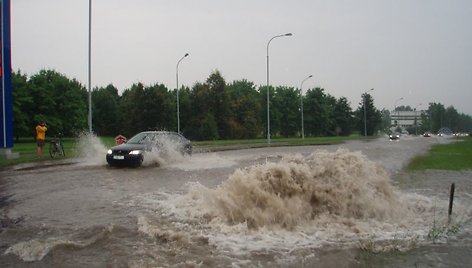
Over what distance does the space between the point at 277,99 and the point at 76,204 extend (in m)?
83.5

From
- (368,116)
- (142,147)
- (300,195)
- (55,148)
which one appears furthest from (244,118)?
(300,195)

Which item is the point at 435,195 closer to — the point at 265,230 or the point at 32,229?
the point at 265,230

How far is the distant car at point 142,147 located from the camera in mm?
17016

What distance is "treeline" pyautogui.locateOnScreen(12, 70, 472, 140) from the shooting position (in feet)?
182

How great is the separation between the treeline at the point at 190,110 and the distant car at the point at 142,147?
27389 mm

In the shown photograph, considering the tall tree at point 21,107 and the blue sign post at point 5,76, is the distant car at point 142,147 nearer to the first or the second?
the blue sign post at point 5,76

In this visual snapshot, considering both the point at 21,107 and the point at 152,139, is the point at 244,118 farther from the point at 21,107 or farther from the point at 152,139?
the point at 152,139

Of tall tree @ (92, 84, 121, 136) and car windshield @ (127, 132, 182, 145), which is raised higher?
tall tree @ (92, 84, 121, 136)

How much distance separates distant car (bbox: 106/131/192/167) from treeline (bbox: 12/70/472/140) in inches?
1078

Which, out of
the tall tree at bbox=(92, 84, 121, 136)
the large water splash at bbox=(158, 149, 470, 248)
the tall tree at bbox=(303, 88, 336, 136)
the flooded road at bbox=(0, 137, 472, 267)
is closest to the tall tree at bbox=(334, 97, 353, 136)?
the tall tree at bbox=(303, 88, 336, 136)

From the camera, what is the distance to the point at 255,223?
23.0 ft

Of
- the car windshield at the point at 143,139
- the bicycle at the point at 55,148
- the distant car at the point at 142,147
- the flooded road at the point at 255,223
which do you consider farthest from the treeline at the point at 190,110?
the flooded road at the point at 255,223

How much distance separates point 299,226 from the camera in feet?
23.1

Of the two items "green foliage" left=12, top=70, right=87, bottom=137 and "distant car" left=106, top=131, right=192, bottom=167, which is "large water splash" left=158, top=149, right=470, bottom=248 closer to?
"distant car" left=106, top=131, right=192, bottom=167
